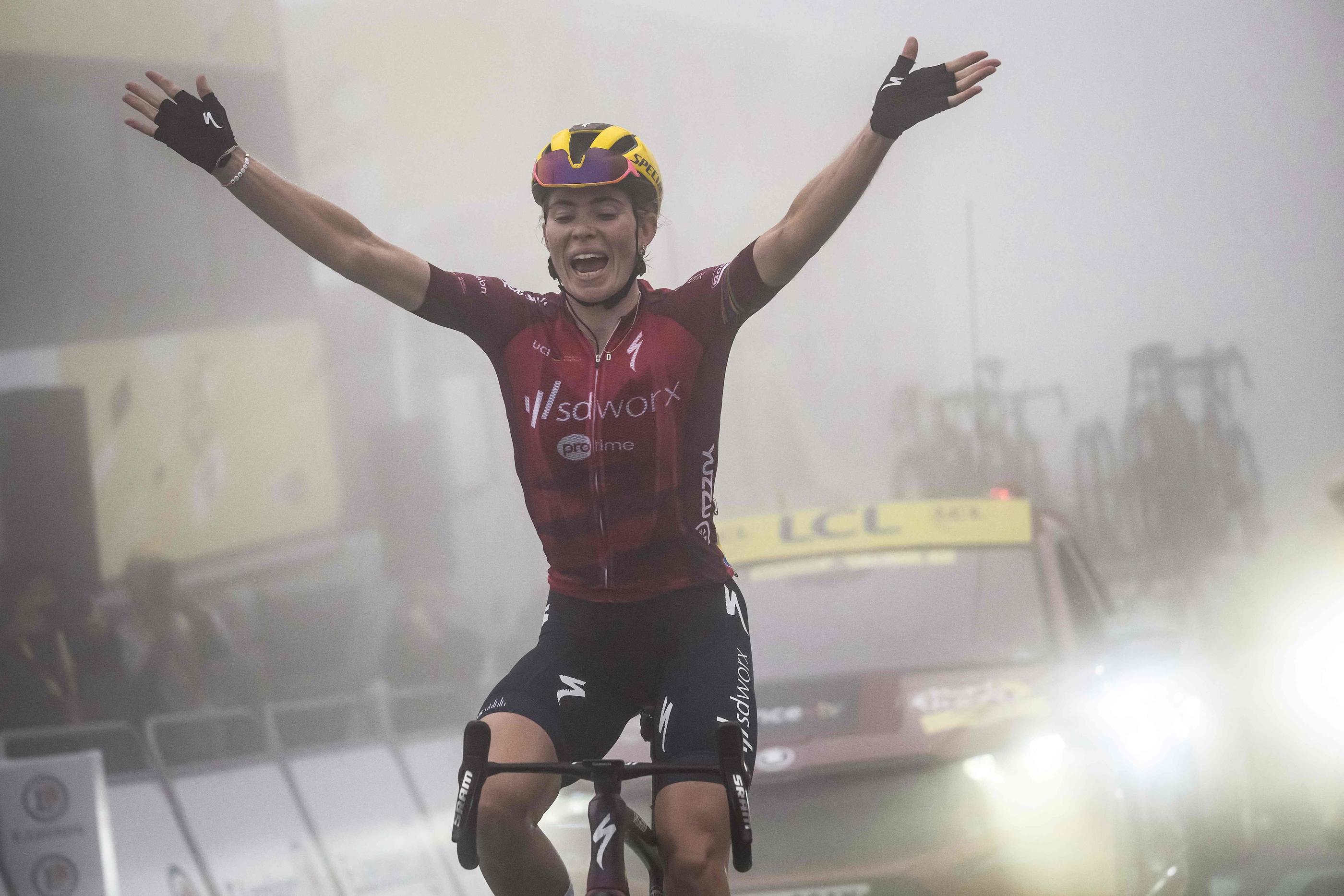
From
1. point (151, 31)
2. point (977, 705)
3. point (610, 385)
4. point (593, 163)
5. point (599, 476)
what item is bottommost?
point (977, 705)

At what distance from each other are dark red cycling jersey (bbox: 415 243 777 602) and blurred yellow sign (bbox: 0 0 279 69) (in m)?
5.43

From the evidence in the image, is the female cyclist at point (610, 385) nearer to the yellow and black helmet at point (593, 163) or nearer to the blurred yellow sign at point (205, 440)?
the yellow and black helmet at point (593, 163)

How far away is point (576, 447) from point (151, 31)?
605 centimetres

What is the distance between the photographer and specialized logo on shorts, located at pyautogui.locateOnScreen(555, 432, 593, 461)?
246 cm

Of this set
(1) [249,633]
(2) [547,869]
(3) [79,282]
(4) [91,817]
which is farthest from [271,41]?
(2) [547,869]

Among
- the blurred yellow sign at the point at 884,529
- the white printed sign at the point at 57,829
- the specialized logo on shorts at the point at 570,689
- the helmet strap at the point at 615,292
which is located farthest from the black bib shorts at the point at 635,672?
the white printed sign at the point at 57,829

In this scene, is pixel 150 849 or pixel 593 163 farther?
pixel 150 849

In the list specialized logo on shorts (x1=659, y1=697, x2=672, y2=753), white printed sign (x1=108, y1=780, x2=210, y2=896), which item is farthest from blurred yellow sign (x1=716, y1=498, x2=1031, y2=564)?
white printed sign (x1=108, y1=780, x2=210, y2=896)

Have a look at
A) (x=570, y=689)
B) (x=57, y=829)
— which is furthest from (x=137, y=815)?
(x=570, y=689)

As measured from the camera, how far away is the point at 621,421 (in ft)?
8.11

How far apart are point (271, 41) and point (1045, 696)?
6050 millimetres

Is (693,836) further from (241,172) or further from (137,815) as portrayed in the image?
(137,815)

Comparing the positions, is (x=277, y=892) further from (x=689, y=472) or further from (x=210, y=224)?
(x=689, y=472)

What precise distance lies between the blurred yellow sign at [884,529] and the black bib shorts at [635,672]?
228 centimetres
